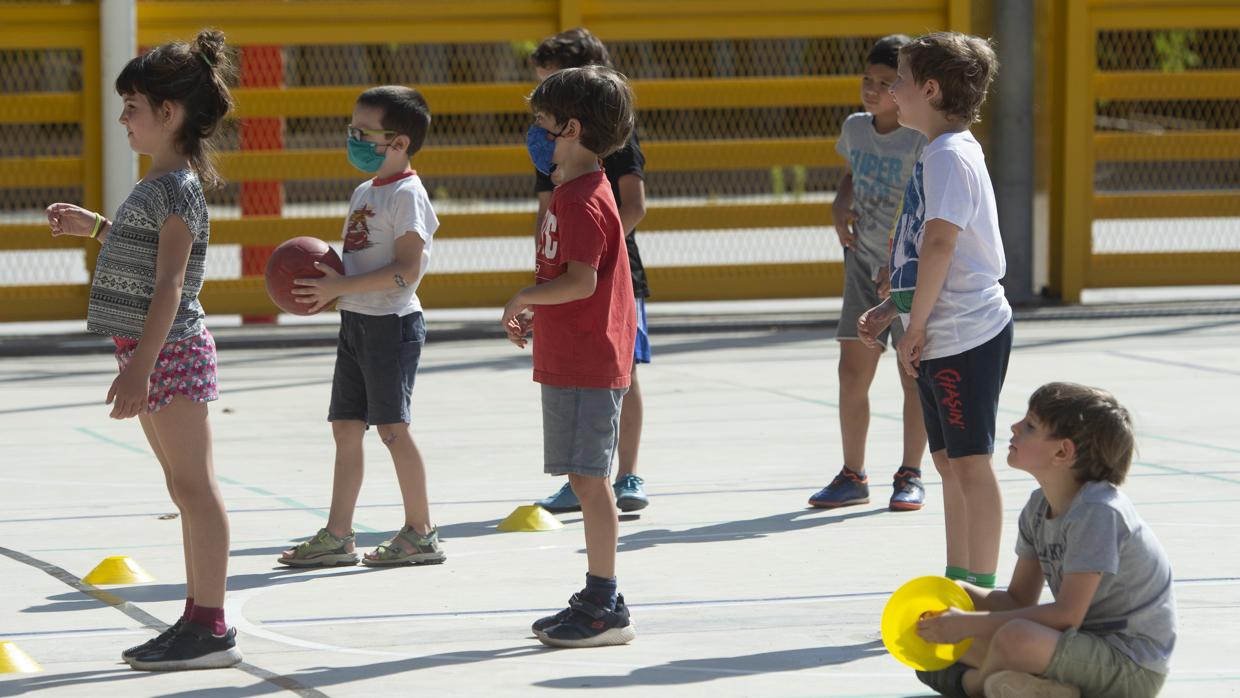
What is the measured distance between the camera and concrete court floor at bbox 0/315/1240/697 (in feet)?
15.9

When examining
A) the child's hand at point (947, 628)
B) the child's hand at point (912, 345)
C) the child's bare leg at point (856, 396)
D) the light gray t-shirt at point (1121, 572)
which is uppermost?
the child's hand at point (912, 345)

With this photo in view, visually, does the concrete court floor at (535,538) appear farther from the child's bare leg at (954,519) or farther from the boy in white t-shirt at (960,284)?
the boy in white t-shirt at (960,284)

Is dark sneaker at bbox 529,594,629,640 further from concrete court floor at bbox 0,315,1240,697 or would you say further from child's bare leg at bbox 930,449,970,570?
child's bare leg at bbox 930,449,970,570

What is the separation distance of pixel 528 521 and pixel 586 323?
5.89 ft

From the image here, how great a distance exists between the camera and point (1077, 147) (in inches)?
576

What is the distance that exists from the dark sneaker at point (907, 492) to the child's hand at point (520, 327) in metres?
2.05

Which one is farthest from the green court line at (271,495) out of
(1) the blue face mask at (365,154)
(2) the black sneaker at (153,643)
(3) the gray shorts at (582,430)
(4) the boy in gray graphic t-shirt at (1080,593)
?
(4) the boy in gray graphic t-shirt at (1080,593)

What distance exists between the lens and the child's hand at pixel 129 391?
15.3ft

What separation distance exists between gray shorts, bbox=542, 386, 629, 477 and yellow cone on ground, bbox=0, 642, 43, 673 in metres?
1.46

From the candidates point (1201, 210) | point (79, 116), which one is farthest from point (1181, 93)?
point (79, 116)

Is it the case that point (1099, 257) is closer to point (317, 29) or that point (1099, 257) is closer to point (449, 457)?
point (317, 29)

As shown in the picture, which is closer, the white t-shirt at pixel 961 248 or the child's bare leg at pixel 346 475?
the white t-shirt at pixel 961 248

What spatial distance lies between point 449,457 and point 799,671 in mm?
3937

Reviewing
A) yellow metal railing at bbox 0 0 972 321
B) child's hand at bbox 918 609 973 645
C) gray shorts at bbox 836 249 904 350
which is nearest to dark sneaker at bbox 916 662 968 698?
child's hand at bbox 918 609 973 645
